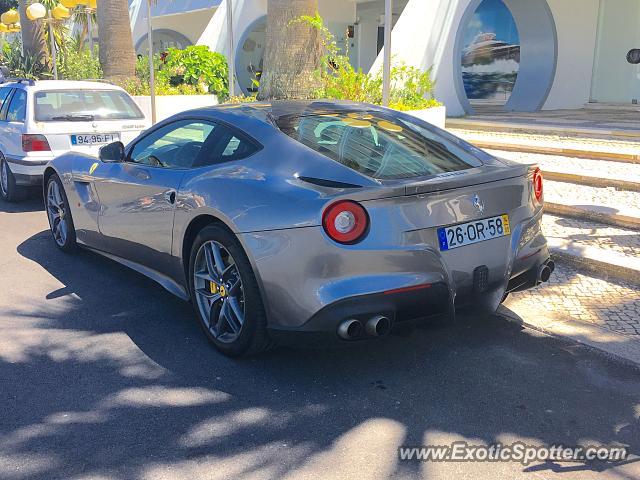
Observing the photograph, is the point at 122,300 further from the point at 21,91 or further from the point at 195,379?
the point at 21,91

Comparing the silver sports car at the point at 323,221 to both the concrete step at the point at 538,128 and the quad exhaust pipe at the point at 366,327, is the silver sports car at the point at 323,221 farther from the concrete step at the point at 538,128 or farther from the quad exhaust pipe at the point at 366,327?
the concrete step at the point at 538,128

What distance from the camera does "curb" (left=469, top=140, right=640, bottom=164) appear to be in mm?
8281

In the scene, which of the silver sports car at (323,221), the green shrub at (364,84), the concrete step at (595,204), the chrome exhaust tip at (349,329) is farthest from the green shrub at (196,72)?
the chrome exhaust tip at (349,329)

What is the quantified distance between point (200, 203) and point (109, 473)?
167cm

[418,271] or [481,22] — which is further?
[481,22]

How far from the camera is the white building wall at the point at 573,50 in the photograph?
626 inches

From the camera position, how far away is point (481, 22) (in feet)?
61.8

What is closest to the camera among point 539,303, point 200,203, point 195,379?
point 195,379

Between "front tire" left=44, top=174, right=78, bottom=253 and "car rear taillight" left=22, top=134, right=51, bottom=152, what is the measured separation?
5.74ft

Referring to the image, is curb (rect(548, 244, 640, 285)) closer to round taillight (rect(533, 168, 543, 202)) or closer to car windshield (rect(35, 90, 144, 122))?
round taillight (rect(533, 168, 543, 202))

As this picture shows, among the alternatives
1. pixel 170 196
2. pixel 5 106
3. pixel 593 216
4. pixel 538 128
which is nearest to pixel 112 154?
pixel 170 196

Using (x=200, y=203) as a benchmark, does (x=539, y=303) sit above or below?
below

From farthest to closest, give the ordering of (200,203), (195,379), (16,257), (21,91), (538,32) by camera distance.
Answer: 1. (538,32)
2. (21,91)
3. (16,257)
4. (200,203)
5. (195,379)

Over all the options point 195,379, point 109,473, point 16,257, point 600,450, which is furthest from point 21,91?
point 600,450
